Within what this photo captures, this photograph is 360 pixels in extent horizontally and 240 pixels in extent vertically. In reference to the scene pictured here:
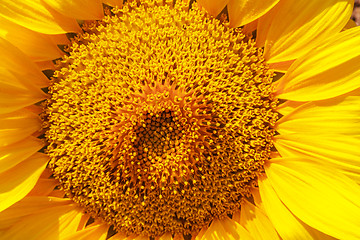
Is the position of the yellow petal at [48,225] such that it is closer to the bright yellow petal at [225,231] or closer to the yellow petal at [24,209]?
the yellow petal at [24,209]

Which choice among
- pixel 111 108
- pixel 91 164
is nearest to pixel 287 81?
pixel 111 108

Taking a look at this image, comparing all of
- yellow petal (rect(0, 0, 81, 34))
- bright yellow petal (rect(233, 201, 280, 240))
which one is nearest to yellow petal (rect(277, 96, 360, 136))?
bright yellow petal (rect(233, 201, 280, 240))

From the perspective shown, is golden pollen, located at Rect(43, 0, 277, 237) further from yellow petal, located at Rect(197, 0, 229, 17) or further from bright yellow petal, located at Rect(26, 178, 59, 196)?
bright yellow petal, located at Rect(26, 178, 59, 196)

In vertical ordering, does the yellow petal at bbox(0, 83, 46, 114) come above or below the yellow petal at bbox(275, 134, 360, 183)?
above

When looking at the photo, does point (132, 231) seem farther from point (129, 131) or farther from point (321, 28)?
point (321, 28)

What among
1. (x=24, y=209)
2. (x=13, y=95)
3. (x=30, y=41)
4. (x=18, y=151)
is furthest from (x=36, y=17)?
(x=24, y=209)

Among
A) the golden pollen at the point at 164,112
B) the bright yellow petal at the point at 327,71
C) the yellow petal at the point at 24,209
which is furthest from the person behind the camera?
the yellow petal at the point at 24,209

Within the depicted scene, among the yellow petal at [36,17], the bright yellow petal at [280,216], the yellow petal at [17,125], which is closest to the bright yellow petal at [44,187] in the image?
the yellow petal at [17,125]
